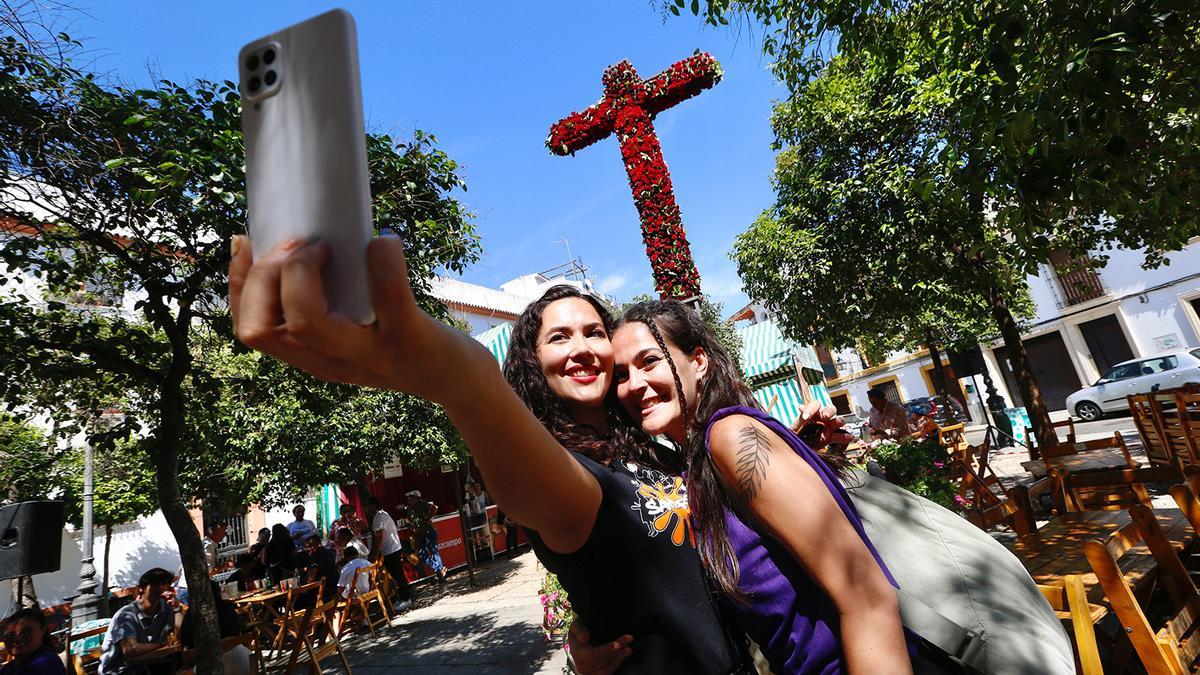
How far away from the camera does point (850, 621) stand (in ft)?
3.20

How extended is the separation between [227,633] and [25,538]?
2945 millimetres

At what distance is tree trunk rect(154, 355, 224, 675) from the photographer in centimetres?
487

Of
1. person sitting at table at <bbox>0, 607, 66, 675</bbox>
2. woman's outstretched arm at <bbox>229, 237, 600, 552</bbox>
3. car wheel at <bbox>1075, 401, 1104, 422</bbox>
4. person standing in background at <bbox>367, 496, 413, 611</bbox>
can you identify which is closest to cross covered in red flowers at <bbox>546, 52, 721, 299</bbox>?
woman's outstretched arm at <bbox>229, 237, 600, 552</bbox>

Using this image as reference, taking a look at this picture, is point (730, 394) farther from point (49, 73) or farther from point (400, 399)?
point (400, 399)

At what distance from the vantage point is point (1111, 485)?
3.79m

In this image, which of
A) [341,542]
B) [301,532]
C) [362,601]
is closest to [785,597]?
[362,601]

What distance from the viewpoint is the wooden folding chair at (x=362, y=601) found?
309 inches

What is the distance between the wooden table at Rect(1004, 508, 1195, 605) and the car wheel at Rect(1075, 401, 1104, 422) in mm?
16570

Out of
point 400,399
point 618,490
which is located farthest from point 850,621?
point 400,399

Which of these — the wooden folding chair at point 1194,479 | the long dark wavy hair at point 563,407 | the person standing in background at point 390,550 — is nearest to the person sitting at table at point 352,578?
the person standing in background at point 390,550

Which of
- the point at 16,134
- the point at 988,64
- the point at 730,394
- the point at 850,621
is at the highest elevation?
the point at 16,134

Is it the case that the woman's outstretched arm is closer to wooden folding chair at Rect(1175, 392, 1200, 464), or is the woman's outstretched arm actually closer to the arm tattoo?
the arm tattoo

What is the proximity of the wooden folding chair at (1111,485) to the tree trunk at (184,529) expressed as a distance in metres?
6.79

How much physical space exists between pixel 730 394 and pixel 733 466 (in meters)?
0.35
